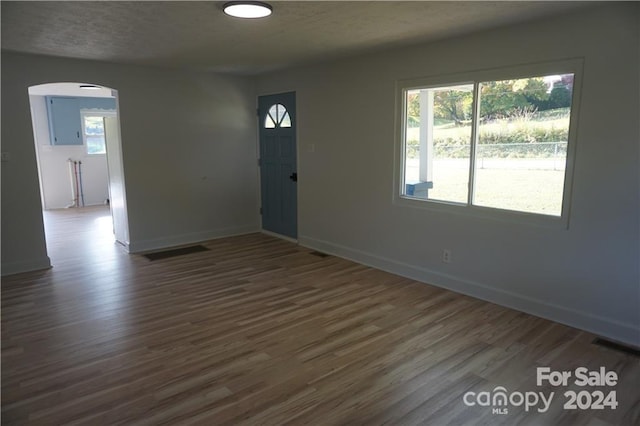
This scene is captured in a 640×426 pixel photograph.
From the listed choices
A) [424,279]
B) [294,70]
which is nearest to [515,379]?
[424,279]

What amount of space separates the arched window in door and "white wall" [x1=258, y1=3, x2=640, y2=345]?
15.2 inches

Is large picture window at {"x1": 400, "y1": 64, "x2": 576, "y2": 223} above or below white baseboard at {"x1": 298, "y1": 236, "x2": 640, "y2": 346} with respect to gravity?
above

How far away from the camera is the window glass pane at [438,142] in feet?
12.8

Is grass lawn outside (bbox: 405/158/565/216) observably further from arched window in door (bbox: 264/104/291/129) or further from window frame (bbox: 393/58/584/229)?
arched window in door (bbox: 264/104/291/129)

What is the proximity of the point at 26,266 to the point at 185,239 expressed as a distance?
188 centimetres

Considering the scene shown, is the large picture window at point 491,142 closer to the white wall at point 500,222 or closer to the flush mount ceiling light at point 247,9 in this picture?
the white wall at point 500,222

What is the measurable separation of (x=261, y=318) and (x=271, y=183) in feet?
10.4

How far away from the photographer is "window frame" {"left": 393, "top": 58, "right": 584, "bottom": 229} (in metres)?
3.13

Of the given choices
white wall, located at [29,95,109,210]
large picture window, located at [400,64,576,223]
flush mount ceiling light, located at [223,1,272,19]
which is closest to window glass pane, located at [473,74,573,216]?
large picture window, located at [400,64,576,223]

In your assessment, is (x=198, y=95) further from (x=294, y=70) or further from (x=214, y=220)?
(x=214, y=220)

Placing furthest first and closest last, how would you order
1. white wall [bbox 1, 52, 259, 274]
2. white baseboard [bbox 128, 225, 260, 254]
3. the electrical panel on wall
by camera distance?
the electrical panel on wall → white baseboard [bbox 128, 225, 260, 254] → white wall [bbox 1, 52, 259, 274]

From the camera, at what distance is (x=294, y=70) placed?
550cm

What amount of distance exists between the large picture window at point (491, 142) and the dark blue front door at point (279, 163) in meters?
1.93

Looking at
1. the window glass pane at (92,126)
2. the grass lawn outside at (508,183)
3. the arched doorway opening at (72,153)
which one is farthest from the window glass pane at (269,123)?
the window glass pane at (92,126)
